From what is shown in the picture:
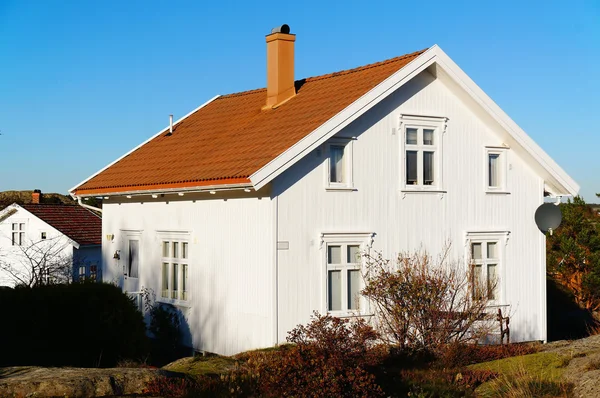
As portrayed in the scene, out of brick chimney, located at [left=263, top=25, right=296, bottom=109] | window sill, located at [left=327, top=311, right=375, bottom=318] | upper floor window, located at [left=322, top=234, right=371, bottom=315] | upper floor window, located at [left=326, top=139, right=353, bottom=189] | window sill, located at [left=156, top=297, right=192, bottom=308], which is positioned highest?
brick chimney, located at [left=263, top=25, right=296, bottom=109]

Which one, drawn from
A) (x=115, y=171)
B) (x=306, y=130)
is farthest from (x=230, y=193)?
(x=115, y=171)

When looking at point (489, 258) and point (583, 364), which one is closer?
point (583, 364)

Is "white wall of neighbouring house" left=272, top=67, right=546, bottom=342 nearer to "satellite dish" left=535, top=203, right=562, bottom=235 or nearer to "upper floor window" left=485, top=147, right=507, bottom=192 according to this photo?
"upper floor window" left=485, top=147, right=507, bottom=192

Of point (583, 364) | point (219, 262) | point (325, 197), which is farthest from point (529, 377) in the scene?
point (219, 262)

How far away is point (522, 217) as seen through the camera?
20.5 m

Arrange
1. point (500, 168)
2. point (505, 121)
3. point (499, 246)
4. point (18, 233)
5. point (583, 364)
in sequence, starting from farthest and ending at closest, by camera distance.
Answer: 1. point (18, 233)
2. point (500, 168)
3. point (499, 246)
4. point (505, 121)
5. point (583, 364)

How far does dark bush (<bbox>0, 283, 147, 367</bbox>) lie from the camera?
1494 centimetres

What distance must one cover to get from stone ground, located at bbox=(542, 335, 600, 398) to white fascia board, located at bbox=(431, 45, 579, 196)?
17.7 feet

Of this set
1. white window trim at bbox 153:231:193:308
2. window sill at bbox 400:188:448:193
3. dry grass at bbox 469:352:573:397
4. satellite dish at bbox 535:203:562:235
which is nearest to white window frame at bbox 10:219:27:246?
white window trim at bbox 153:231:193:308

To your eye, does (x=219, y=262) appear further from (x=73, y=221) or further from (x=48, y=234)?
(x=73, y=221)

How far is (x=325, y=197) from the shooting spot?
17312mm

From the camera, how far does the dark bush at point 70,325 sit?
14.9 metres

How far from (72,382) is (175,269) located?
9102 mm

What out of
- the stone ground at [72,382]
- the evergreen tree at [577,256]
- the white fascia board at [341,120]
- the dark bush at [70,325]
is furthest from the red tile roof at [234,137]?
the evergreen tree at [577,256]
